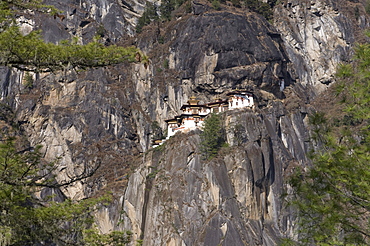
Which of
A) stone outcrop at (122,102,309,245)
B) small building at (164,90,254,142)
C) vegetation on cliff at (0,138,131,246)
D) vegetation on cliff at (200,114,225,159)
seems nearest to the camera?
vegetation on cliff at (0,138,131,246)

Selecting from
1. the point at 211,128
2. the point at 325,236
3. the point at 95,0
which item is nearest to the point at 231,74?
the point at 211,128

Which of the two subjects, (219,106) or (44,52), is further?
(219,106)

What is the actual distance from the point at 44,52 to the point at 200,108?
173ft

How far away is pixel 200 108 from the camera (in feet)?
206

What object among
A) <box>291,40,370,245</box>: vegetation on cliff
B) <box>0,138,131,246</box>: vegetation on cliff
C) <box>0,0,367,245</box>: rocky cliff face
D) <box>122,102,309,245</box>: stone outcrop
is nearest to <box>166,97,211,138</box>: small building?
<box>122,102,309,245</box>: stone outcrop

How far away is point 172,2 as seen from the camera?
300ft

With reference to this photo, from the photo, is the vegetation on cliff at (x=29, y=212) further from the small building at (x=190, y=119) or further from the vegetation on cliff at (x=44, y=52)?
the small building at (x=190, y=119)

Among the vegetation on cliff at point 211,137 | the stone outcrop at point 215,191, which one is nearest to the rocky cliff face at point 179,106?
the stone outcrop at point 215,191

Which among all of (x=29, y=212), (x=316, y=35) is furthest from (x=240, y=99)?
(x=29, y=212)

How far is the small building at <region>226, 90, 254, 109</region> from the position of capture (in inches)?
2484

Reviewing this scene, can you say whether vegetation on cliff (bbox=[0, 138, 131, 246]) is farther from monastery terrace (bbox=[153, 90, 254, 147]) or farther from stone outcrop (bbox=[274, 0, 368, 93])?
stone outcrop (bbox=[274, 0, 368, 93])

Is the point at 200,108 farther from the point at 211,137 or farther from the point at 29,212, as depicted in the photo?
the point at 29,212

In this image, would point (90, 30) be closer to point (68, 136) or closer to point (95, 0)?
point (95, 0)

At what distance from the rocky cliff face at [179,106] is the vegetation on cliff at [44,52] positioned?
120ft
